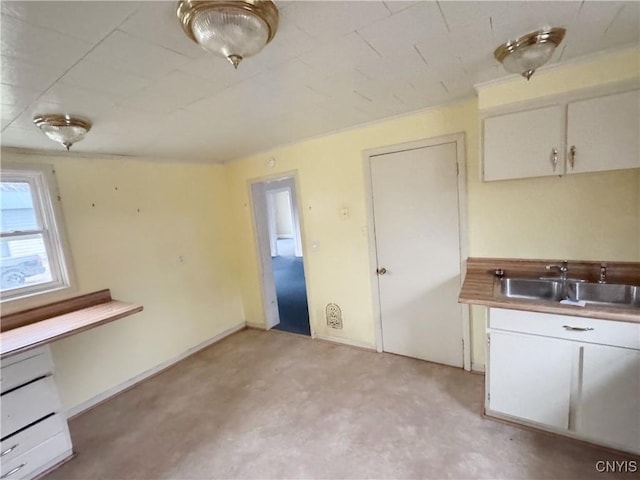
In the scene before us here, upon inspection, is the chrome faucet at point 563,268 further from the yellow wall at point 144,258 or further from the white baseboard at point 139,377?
the white baseboard at point 139,377

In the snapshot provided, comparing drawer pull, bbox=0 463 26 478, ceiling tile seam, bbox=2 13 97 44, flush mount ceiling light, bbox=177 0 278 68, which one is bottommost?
drawer pull, bbox=0 463 26 478

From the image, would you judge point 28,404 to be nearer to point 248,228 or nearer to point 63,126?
point 63,126

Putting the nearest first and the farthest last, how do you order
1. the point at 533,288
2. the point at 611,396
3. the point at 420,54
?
1. the point at 420,54
2. the point at 611,396
3. the point at 533,288

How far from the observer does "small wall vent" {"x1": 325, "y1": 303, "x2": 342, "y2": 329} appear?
3.32 metres

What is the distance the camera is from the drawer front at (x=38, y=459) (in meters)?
1.85

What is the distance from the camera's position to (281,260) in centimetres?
855

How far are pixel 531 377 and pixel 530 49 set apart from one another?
1800 millimetres

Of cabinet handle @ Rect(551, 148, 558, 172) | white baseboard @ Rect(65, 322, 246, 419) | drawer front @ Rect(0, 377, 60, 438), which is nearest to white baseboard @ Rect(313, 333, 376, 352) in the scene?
white baseboard @ Rect(65, 322, 246, 419)

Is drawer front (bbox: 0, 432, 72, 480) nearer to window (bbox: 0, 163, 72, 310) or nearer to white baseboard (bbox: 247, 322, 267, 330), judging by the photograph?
window (bbox: 0, 163, 72, 310)

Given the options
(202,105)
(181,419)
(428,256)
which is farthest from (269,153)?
(181,419)

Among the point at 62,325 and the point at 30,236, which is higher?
the point at 30,236

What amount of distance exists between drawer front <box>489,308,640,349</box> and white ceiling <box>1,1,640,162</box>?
4.72ft

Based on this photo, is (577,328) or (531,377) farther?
(531,377)

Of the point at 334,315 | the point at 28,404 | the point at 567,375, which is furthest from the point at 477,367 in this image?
the point at 28,404
